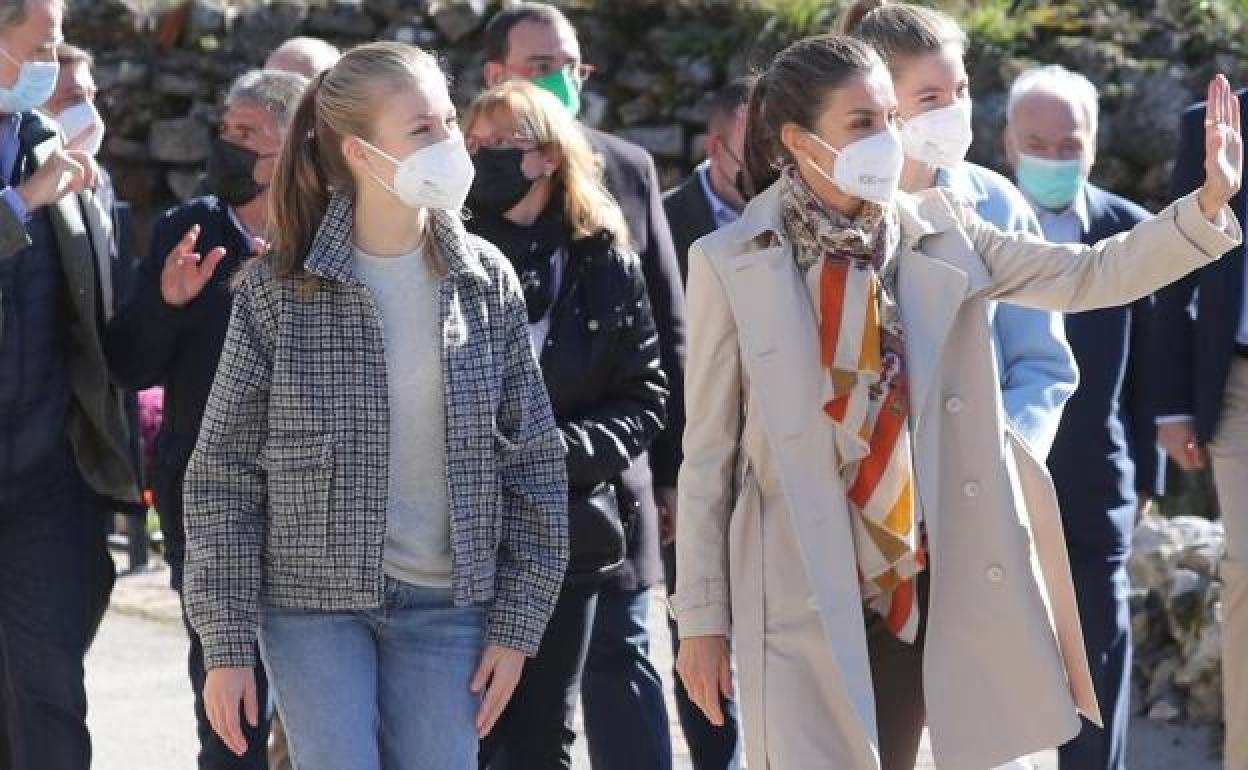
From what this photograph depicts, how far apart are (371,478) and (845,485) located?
2.74 ft

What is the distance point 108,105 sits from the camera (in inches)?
490

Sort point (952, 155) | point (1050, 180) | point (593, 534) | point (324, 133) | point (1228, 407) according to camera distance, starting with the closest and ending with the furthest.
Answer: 1. point (324, 133)
2. point (952, 155)
3. point (593, 534)
4. point (1228, 407)
5. point (1050, 180)

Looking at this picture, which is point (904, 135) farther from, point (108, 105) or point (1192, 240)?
point (108, 105)

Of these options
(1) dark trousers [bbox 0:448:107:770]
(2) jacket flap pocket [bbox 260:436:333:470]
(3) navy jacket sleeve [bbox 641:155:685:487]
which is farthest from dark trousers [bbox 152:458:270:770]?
(2) jacket flap pocket [bbox 260:436:333:470]

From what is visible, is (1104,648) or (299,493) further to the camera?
(1104,648)

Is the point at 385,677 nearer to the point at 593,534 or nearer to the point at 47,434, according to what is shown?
the point at 593,534

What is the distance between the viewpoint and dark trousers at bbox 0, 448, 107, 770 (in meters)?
5.47

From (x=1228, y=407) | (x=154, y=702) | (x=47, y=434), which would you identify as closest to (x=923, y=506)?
(x=47, y=434)

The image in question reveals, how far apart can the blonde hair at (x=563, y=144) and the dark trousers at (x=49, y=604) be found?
126 centimetres

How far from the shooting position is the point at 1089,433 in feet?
21.4

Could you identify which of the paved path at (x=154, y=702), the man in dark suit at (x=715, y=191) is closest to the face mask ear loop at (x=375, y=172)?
the man in dark suit at (x=715, y=191)

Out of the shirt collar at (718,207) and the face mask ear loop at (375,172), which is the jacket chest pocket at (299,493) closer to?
the face mask ear loop at (375,172)

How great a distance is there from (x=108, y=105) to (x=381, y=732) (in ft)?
28.3

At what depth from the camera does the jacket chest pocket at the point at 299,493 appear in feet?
14.1
